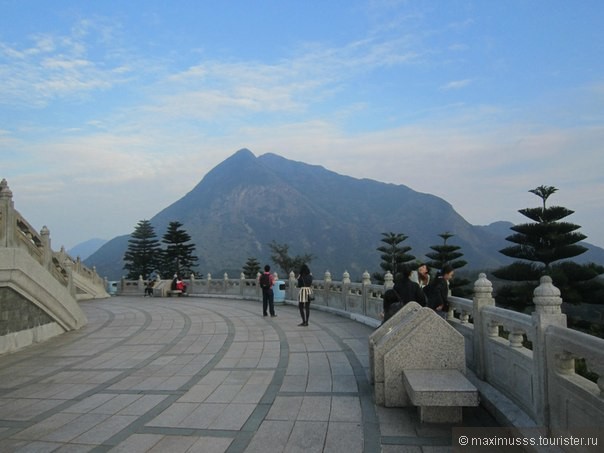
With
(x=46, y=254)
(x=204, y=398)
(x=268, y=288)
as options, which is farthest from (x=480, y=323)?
(x=46, y=254)

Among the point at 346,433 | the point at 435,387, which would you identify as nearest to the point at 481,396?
the point at 435,387

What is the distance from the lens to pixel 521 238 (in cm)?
1995

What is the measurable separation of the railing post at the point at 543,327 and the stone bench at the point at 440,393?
585mm

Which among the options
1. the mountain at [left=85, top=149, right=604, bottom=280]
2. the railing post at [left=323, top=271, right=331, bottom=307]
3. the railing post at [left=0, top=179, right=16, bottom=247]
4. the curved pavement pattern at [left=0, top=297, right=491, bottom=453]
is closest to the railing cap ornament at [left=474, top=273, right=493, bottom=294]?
the curved pavement pattern at [left=0, top=297, right=491, bottom=453]

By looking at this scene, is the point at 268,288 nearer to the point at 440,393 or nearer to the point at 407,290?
the point at 407,290

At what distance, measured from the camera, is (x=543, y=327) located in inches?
140

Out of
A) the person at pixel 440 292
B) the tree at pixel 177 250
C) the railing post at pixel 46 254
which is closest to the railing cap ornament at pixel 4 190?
the railing post at pixel 46 254

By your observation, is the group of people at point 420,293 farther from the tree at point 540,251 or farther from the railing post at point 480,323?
the tree at point 540,251

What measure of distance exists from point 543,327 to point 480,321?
1.64 meters

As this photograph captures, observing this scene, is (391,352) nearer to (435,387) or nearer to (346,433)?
(435,387)

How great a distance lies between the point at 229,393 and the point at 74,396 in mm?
2063

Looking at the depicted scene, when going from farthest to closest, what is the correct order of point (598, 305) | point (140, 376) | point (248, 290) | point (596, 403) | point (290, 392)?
1. point (248, 290)
2. point (598, 305)
3. point (140, 376)
4. point (290, 392)
5. point (596, 403)

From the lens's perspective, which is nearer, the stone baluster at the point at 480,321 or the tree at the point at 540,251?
the stone baluster at the point at 480,321

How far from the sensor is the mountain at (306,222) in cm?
10375
